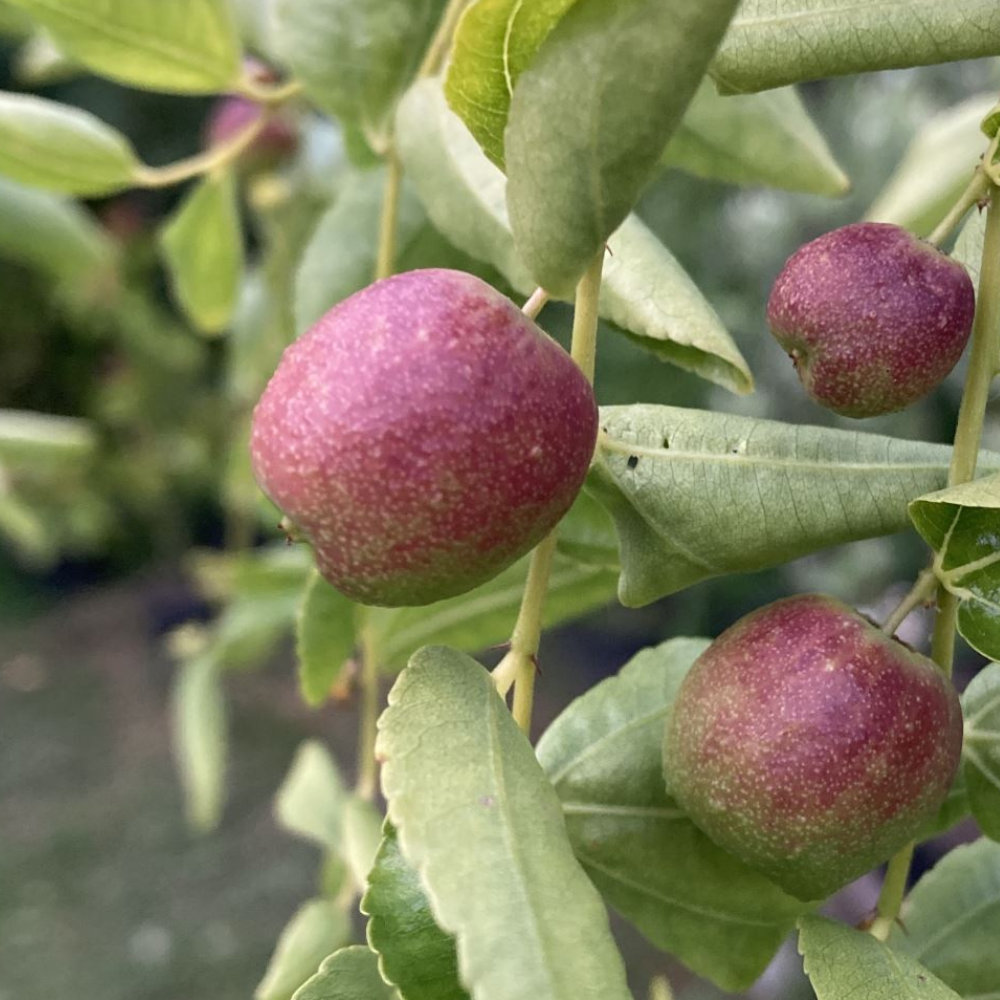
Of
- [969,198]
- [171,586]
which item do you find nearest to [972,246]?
[969,198]

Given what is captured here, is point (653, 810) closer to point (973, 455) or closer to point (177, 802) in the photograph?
point (973, 455)

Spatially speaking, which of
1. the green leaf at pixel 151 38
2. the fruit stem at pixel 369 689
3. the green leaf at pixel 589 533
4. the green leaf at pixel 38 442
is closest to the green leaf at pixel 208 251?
the green leaf at pixel 151 38

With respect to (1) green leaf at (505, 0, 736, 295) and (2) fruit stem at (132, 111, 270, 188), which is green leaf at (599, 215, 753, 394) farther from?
(2) fruit stem at (132, 111, 270, 188)

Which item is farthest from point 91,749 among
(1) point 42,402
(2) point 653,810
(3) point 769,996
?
(2) point 653,810

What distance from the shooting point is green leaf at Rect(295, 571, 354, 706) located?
53 cm

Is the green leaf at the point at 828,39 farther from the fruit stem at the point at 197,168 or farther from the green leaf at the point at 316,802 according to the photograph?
the green leaf at the point at 316,802

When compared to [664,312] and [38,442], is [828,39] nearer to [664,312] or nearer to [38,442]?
[664,312]

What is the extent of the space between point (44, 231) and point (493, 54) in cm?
82

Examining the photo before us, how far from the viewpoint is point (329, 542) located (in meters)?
0.33

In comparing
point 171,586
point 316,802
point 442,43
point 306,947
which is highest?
point 442,43

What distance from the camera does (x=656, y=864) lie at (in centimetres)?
44

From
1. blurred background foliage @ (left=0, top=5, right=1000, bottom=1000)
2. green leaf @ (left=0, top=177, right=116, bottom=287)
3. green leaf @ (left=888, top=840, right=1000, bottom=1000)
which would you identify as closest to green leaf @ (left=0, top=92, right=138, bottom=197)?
green leaf @ (left=0, top=177, right=116, bottom=287)

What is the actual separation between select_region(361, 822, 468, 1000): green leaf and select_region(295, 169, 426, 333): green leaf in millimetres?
335

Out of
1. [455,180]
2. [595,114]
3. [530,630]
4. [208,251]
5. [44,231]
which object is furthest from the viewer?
[44,231]
